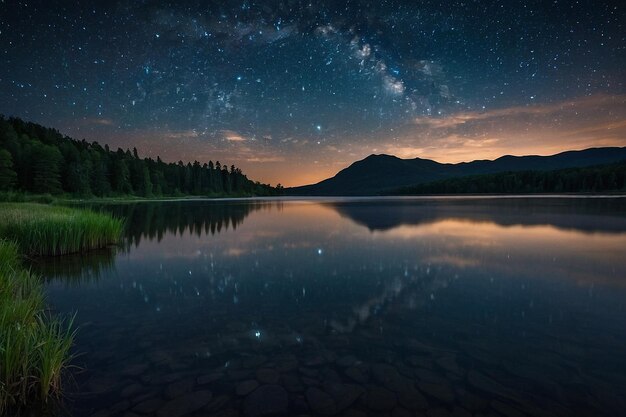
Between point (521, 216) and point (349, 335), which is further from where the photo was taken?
point (521, 216)

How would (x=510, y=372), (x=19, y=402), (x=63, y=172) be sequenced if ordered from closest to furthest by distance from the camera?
1. (x=19, y=402)
2. (x=510, y=372)
3. (x=63, y=172)

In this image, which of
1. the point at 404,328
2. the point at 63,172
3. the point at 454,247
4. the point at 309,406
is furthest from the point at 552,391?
the point at 63,172

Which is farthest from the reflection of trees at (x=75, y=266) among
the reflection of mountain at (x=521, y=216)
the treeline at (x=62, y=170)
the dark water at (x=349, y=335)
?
the treeline at (x=62, y=170)

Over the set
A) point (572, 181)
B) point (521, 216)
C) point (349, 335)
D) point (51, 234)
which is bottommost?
point (349, 335)

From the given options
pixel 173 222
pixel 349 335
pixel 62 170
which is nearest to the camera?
pixel 349 335

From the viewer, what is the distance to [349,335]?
26.4ft

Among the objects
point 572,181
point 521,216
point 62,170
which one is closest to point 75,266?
point 521,216

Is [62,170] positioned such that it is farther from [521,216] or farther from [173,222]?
[521,216]

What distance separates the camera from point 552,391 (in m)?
5.62

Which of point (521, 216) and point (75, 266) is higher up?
point (521, 216)

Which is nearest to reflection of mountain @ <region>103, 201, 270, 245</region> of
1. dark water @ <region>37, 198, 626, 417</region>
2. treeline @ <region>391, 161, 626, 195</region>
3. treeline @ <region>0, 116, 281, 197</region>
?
dark water @ <region>37, 198, 626, 417</region>

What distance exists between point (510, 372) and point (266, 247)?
17656 mm

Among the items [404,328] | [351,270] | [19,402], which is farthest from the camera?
[351,270]

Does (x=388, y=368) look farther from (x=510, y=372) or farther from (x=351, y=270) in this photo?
(x=351, y=270)
